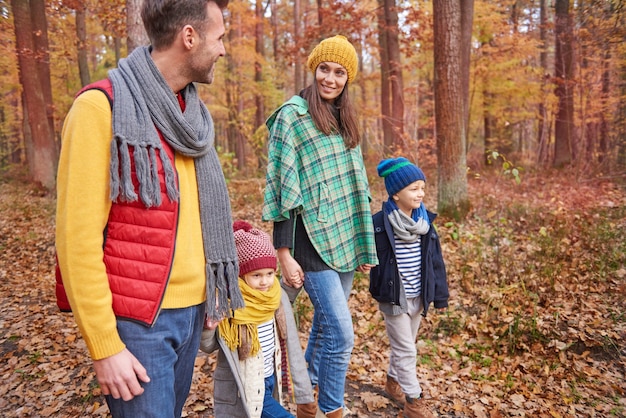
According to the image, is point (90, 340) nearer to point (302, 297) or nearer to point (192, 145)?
point (192, 145)

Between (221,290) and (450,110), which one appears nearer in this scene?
(221,290)

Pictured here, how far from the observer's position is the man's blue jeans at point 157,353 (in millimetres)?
1573

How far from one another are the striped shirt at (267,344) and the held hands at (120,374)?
3.76 feet

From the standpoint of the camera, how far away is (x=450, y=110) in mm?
7699

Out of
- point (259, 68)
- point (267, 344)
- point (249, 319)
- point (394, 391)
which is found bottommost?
point (394, 391)

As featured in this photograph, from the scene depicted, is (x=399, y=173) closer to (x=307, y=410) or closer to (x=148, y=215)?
(x=307, y=410)

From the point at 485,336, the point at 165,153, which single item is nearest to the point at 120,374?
the point at 165,153

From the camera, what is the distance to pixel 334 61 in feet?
9.27

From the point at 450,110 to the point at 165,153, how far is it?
6.98m

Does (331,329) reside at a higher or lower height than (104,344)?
lower

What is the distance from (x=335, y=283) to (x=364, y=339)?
2.39 m

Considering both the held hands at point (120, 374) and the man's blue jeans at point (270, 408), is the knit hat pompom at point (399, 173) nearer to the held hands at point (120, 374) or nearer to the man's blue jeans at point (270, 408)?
the man's blue jeans at point (270, 408)

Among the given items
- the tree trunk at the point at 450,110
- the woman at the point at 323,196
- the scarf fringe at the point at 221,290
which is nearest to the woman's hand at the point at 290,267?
the woman at the point at 323,196

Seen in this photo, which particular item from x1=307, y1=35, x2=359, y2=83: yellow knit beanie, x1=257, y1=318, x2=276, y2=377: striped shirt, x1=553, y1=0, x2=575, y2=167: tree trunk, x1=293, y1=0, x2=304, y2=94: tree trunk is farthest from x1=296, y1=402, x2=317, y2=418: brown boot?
x1=293, y1=0, x2=304, y2=94: tree trunk
